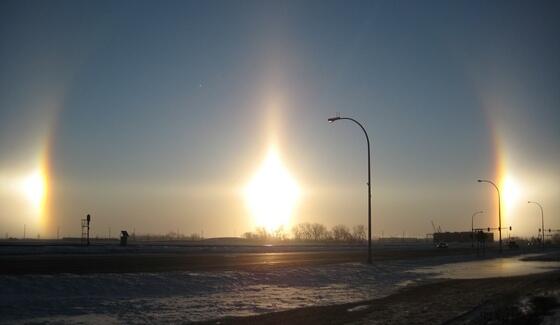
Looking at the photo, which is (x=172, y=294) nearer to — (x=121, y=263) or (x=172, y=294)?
(x=172, y=294)

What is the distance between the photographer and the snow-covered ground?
1808 centimetres

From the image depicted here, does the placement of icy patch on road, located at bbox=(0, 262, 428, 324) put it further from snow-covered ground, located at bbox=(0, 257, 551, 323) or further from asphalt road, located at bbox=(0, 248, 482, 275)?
asphalt road, located at bbox=(0, 248, 482, 275)

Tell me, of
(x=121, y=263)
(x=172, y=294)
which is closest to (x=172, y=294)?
(x=172, y=294)

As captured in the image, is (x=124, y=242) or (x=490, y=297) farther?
(x=124, y=242)

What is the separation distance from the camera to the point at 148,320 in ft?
56.2

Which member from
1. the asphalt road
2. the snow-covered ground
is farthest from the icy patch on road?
the asphalt road

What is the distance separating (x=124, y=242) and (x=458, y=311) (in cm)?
7510

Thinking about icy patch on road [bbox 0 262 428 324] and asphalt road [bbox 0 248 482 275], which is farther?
asphalt road [bbox 0 248 482 275]

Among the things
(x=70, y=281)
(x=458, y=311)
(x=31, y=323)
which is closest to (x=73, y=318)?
(x=31, y=323)

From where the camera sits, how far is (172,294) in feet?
79.6

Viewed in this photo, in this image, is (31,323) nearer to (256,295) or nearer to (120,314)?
(120,314)

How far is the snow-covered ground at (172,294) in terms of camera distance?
18.1 m

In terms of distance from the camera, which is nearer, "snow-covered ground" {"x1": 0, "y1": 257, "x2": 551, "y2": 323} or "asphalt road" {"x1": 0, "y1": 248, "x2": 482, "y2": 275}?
"snow-covered ground" {"x1": 0, "y1": 257, "x2": 551, "y2": 323}

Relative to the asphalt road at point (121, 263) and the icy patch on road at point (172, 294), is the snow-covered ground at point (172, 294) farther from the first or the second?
the asphalt road at point (121, 263)
